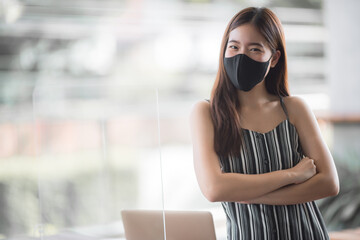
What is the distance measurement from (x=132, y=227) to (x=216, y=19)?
137 inches

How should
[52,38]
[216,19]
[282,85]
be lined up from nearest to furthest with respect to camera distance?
[282,85], [52,38], [216,19]

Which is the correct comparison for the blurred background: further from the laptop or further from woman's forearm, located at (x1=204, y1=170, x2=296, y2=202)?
woman's forearm, located at (x1=204, y1=170, x2=296, y2=202)

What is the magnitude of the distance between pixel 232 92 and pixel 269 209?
1.14 ft

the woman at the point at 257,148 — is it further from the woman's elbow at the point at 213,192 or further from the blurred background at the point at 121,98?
the blurred background at the point at 121,98

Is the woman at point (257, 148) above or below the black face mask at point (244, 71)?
below

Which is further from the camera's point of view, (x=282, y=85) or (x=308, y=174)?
(x=282, y=85)

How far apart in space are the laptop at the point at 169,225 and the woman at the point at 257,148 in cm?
7

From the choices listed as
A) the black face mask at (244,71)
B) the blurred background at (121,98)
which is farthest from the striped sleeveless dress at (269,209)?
the blurred background at (121,98)

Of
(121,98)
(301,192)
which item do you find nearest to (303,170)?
(301,192)

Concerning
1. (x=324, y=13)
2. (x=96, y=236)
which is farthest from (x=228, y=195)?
(x=324, y=13)

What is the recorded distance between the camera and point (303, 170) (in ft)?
4.76

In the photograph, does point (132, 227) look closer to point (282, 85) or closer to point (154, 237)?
point (154, 237)

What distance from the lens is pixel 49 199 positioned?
4.63ft

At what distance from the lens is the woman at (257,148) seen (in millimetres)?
1425
